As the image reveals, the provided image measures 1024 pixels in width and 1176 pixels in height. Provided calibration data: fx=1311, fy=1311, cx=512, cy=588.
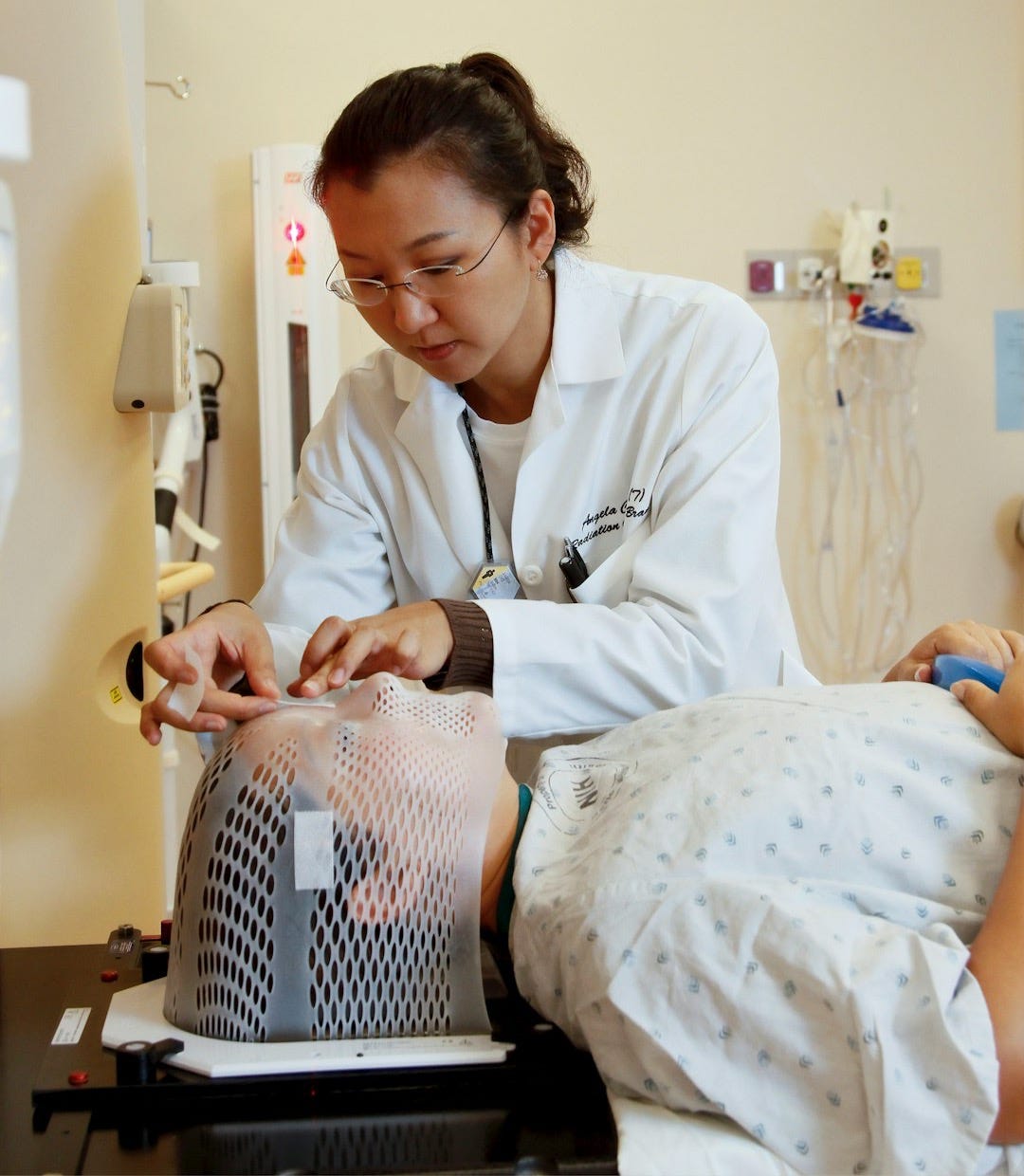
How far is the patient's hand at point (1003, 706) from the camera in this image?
3.65 feet

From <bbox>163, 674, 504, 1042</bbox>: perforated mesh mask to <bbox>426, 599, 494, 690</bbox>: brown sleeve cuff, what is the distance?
267 millimetres

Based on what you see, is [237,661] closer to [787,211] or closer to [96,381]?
[96,381]

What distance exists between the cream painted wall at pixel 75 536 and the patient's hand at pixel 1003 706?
840mm

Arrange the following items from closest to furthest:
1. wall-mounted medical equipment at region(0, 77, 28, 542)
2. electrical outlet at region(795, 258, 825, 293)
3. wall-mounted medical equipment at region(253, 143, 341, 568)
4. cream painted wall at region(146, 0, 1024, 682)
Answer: wall-mounted medical equipment at region(0, 77, 28, 542), wall-mounted medical equipment at region(253, 143, 341, 568), cream painted wall at region(146, 0, 1024, 682), electrical outlet at region(795, 258, 825, 293)

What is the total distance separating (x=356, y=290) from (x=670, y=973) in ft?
2.80

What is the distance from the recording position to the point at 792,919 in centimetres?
90

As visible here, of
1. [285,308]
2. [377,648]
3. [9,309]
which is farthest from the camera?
[285,308]

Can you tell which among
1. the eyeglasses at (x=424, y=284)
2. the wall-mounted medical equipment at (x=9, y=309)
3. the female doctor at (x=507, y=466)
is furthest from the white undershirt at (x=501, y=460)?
the wall-mounted medical equipment at (x=9, y=309)

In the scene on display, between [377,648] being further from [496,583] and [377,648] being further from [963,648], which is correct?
[963,648]

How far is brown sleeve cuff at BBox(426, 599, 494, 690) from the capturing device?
133cm

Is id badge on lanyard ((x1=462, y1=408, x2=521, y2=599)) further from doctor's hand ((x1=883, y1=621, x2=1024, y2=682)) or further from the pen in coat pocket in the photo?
doctor's hand ((x1=883, y1=621, x2=1024, y2=682))

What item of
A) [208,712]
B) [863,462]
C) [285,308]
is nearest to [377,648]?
[208,712]

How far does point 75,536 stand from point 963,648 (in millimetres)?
938

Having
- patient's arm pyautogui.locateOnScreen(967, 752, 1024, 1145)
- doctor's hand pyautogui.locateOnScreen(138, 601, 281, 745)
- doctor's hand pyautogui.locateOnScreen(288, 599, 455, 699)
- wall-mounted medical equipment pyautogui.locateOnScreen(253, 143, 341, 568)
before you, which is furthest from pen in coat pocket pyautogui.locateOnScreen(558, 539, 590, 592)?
wall-mounted medical equipment pyautogui.locateOnScreen(253, 143, 341, 568)
